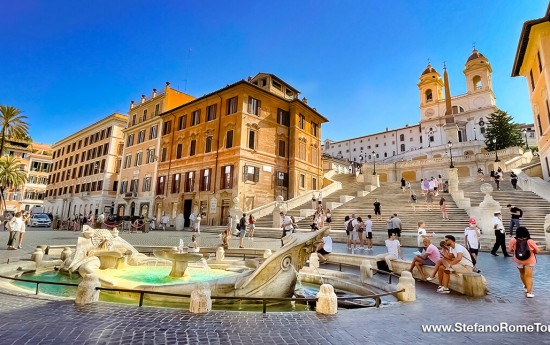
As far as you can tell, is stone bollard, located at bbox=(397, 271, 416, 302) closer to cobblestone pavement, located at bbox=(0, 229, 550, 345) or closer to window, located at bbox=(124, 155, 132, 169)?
cobblestone pavement, located at bbox=(0, 229, 550, 345)

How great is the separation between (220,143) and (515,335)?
27.8 metres

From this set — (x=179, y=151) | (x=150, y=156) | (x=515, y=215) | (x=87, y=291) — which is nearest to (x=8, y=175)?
(x=150, y=156)

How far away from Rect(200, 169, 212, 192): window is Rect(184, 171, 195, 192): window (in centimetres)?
136

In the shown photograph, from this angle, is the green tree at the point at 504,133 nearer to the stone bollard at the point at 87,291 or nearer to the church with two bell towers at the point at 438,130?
the church with two bell towers at the point at 438,130

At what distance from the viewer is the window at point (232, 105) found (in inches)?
1155

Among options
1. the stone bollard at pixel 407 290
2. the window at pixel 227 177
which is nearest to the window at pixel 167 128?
the window at pixel 227 177

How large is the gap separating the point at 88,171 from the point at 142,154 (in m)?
14.4

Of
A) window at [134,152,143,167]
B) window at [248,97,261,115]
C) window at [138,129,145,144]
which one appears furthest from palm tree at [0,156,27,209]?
window at [248,97,261,115]

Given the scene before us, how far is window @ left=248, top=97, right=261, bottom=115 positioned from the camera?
96.3 ft

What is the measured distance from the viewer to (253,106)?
29.7 metres

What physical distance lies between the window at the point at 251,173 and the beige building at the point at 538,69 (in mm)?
23508

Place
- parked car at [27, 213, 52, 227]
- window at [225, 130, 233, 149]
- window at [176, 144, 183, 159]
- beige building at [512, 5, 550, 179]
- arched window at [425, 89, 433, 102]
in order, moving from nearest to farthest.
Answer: beige building at [512, 5, 550, 179]
window at [225, 130, 233, 149]
window at [176, 144, 183, 159]
parked car at [27, 213, 52, 227]
arched window at [425, 89, 433, 102]

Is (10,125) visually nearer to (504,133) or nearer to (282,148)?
(282,148)

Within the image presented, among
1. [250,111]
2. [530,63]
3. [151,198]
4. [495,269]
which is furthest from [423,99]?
[495,269]
